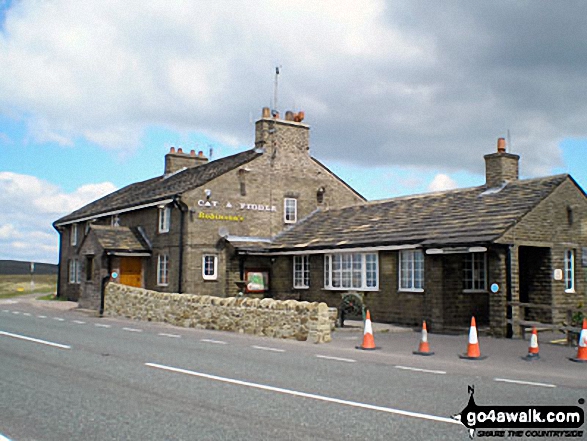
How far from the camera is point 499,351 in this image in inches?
571

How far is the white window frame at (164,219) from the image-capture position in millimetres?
29562

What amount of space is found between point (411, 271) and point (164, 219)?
1333cm

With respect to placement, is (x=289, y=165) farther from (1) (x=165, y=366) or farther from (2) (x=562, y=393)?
(2) (x=562, y=393)

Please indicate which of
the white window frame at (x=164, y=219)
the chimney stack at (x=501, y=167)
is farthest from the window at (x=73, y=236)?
the chimney stack at (x=501, y=167)

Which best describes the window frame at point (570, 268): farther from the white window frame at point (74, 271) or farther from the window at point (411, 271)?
the white window frame at point (74, 271)

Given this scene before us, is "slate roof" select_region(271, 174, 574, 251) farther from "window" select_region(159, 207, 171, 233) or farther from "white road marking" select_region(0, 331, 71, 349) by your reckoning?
"white road marking" select_region(0, 331, 71, 349)

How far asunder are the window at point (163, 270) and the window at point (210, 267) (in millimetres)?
2088

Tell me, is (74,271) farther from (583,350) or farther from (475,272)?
(583,350)

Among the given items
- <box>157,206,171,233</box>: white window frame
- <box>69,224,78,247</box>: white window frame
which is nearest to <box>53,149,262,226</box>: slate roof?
<box>157,206,171,233</box>: white window frame

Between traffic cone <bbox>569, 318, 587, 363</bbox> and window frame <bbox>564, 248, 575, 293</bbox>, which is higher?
window frame <bbox>564, 248, 575, 293</bbox>

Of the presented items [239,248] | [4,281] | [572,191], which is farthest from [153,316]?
[4,281]

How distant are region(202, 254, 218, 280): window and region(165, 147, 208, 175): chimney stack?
11.2 meters

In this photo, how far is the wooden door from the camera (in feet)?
100

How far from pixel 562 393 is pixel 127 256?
24.6 metres
